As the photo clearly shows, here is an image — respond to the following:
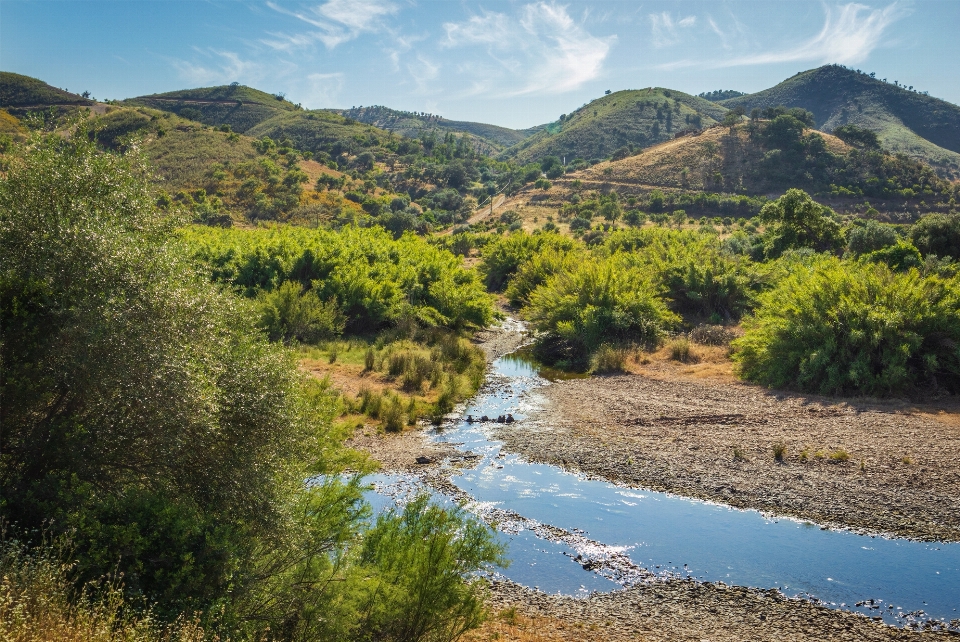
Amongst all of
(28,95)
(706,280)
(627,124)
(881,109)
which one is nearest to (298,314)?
(706,280)

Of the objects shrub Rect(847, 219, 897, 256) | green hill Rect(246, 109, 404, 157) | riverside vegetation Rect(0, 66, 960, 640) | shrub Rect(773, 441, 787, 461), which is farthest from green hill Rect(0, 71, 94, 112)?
shrub Rect(773, 441, 787, 461)

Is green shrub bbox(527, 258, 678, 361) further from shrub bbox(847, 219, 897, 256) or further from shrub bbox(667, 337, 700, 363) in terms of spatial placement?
shrub bbox(847, 219, 897, 256)

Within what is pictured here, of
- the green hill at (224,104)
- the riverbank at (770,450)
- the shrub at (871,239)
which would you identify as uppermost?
the green hill at (224,104)

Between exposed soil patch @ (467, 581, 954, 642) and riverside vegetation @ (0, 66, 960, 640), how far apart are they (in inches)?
34.1

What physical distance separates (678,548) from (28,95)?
372ft

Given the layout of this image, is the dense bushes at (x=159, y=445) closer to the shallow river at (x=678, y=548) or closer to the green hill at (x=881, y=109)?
the shallow river at (x=678, y=548)

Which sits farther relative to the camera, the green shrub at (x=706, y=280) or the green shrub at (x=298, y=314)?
the green shrub at (x=706, y=280)

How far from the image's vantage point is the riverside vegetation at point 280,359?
217 inches

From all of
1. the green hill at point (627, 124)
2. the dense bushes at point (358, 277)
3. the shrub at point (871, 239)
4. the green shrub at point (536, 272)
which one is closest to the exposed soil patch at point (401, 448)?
the dense bushes at point (358, 277)

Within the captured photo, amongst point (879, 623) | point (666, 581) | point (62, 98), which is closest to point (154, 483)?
point (666, 581)

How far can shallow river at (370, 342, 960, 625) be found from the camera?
916 cm

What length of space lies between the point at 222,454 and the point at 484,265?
40.3 meters

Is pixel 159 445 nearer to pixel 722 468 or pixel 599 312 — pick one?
pixel 722 468

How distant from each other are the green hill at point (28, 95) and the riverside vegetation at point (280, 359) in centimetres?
5918
